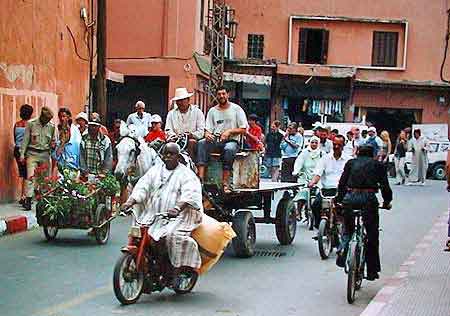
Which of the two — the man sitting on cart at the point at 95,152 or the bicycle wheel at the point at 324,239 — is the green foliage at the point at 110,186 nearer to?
the man sitting on cart at the point at 95,152

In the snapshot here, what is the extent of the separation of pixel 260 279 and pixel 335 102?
3044 centimetres

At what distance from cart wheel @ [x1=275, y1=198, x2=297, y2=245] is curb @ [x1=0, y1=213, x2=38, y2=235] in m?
4.41

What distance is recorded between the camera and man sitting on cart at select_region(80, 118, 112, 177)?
1396 cm

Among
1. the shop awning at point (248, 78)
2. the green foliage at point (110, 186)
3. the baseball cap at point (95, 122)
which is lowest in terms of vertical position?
the green foliage at point (110, 186)

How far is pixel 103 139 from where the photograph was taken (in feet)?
46.1

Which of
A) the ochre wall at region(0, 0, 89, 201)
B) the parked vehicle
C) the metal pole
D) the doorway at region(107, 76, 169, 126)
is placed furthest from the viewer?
the parked vehicle

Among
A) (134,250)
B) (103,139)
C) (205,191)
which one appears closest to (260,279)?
(205,191)

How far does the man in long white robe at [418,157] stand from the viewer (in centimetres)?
2964

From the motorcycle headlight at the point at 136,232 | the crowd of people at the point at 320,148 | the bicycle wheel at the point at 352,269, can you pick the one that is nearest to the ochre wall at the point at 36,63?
the crowd of people at the point at 320,148

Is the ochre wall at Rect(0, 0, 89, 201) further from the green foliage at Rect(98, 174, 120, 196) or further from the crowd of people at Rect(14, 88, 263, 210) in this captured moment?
the green foliage at Rect(98, 174, 120, 196)

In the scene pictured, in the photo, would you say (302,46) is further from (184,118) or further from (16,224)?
(184,118)

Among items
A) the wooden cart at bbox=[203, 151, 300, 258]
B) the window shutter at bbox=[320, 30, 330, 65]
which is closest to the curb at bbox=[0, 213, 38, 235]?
the wooden cart at bbox=[203, 151, 300, 258]

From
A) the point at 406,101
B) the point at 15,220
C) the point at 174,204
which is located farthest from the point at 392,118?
the point at 174,204

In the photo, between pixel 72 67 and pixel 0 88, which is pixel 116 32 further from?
pixel 0 88
